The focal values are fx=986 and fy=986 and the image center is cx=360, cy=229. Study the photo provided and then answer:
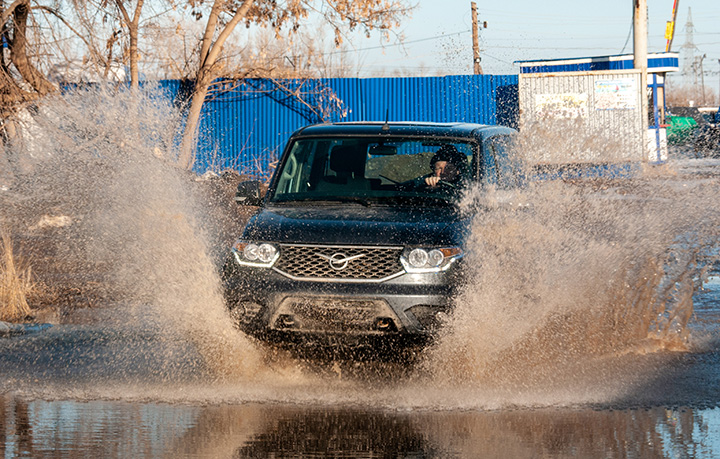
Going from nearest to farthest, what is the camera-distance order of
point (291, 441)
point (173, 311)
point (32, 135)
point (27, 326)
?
point (291, 441), point (173, 311), point (27, 326), point (32, 135)

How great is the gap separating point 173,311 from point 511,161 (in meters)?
3.03

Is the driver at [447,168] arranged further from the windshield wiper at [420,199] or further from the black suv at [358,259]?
the windshield wiper at [420,199]

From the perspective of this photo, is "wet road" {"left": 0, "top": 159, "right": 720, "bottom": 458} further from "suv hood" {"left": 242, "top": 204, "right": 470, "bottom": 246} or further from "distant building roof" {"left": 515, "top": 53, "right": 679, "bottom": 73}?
"distant building roof" {"left": 515, "top": 53, "right": 679, "bottom": 73}

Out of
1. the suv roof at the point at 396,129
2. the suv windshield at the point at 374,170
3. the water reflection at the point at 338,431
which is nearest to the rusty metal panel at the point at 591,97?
the suv roof at the point at 396,129

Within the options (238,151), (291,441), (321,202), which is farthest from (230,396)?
(238,151)

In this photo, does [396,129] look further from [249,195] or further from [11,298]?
[11,298]

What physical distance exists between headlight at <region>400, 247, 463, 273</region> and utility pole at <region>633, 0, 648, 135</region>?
69.8 feet

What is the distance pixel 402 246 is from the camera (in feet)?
21.0

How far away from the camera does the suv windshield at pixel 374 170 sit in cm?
734

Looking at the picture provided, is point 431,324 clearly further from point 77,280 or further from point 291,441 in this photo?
point 77,280

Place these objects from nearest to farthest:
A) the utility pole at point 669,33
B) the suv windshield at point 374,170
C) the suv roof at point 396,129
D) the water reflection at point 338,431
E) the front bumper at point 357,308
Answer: the water reflection at point 338,431, the front bumper at point 357,308, the suv windshield at point 374,170, the suv roof at point 396,129, the utility pole at point 669,33

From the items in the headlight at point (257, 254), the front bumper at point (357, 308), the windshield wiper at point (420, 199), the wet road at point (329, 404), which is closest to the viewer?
the wet road at point (329, 404)

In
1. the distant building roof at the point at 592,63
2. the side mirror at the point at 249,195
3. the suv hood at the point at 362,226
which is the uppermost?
the distant building roof at the point at 592,63

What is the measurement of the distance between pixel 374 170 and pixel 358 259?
4.42 feet
